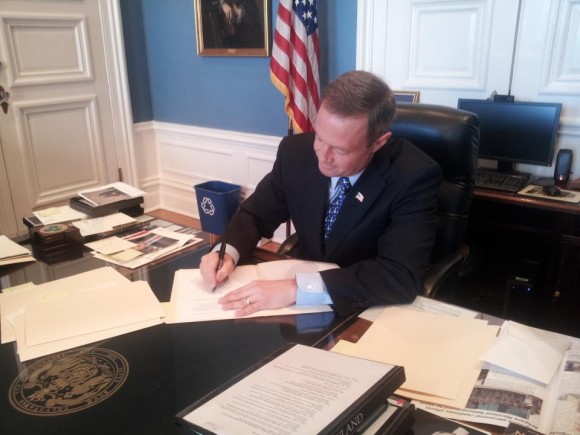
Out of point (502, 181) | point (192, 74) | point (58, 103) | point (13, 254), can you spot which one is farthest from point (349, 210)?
point (58, 103)

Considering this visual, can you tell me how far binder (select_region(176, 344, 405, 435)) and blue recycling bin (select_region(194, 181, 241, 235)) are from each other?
2552 mm

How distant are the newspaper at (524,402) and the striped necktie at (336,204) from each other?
69 centimetres

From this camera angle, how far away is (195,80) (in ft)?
11.6

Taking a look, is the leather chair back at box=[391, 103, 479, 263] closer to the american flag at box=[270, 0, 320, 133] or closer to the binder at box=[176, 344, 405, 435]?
the binder at box=[176, 344, 405, 435]

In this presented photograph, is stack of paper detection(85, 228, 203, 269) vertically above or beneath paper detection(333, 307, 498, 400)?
above

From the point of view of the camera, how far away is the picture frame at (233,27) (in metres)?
3.03

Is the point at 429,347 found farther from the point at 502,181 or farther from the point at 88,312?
the point at 502,181

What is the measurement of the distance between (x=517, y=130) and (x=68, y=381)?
208cm

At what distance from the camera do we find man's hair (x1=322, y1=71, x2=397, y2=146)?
4.02 ft

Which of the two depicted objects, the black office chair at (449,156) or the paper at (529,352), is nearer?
the paper at (529,352)

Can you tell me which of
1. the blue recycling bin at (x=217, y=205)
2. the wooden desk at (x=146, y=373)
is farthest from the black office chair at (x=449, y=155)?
the blue recycling bin at (x=217, y=205)

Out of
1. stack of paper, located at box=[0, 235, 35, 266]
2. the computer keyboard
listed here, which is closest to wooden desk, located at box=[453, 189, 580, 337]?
the computer keyboard

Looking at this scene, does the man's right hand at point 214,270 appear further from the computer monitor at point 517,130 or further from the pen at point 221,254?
the computer monitor at point 517,130

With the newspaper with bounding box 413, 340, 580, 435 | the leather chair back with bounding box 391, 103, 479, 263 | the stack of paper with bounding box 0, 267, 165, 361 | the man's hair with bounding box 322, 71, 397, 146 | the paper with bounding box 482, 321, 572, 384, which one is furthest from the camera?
the leather chair back with bounding box 391, 103, 479, 263
